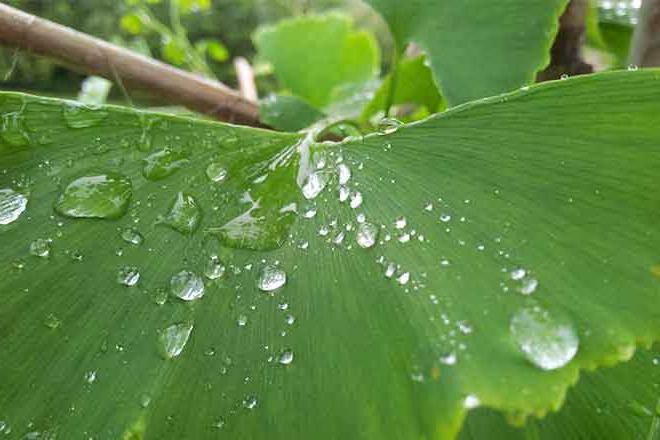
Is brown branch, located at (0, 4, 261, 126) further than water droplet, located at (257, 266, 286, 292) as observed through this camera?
Yes

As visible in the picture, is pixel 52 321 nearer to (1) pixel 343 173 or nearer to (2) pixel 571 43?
(1) pixel 343 173

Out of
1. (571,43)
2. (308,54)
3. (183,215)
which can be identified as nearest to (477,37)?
(571,43)

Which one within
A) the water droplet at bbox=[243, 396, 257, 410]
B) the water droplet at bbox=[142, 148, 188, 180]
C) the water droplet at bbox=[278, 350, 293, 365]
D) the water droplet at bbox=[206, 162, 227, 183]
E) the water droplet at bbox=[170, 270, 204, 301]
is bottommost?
the water droplet at bbox=[243, 396, 257, 410]

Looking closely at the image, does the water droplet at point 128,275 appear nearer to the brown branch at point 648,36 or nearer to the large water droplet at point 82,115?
the large water droplet at point 82,115

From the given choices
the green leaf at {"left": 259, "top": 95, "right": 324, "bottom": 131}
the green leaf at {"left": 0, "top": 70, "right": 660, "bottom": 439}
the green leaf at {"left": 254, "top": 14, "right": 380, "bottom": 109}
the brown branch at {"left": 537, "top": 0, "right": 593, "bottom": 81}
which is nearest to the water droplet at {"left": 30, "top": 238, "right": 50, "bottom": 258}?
the green leaf at {"left": 0, "top": 70, "right": 660, "bottom": 439}

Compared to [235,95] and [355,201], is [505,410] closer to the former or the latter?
[355,201]

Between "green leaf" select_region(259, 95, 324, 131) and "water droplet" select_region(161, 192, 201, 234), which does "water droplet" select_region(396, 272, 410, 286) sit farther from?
"green leaf" select_region(259, 95, 324, 131)
